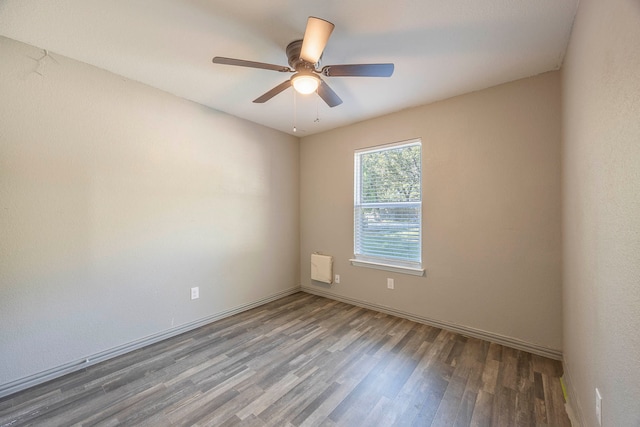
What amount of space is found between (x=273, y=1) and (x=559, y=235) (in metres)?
2.78

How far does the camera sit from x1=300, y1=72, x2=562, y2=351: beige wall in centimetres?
216

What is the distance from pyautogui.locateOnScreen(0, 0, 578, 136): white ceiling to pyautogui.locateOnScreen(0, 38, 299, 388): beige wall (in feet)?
1.12

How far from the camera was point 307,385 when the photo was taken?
184 cm

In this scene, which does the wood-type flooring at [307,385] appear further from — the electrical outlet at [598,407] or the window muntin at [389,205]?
the window muntin at [389,205]

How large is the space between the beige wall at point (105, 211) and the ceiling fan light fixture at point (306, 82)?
158 centimetres

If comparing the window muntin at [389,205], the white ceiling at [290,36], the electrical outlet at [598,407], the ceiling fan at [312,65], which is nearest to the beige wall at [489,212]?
the window muntin at [389,205]

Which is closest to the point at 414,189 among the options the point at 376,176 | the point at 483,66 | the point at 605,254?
the point at 376,176

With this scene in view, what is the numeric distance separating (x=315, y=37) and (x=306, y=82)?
14.0 inches

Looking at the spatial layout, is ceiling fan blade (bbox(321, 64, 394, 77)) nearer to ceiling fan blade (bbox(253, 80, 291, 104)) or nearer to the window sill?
ceiling fan blade (bbox(253, 80, 291, 104))

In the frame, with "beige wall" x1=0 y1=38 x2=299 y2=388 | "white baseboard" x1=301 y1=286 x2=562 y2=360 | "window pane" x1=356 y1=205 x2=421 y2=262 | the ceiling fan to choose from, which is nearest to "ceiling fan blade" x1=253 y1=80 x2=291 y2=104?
the ceiling fan

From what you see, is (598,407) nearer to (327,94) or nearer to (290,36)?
(327,94)

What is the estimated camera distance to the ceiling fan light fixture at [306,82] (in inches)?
69.0

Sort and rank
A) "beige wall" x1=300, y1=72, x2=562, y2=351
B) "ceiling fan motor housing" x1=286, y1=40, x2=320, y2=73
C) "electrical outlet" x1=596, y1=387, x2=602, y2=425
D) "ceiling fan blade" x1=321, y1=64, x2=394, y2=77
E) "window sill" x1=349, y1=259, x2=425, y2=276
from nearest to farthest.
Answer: "electrical outlet" x1=596, y1=387, x2=602, y2=425, "ceiling fan blade" x1=321, y1=64, x2=394, y2=77, "ceiling fan motor housing" x1=286, y1=40, x2=320, y2=73, "beige wall" x1=300, y1=72, x2=562, y2=351, "window sill" x1=349, y1=259, x2=425, y2=276

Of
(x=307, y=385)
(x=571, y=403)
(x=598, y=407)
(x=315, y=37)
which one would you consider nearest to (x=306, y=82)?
(x=315, y=37)
